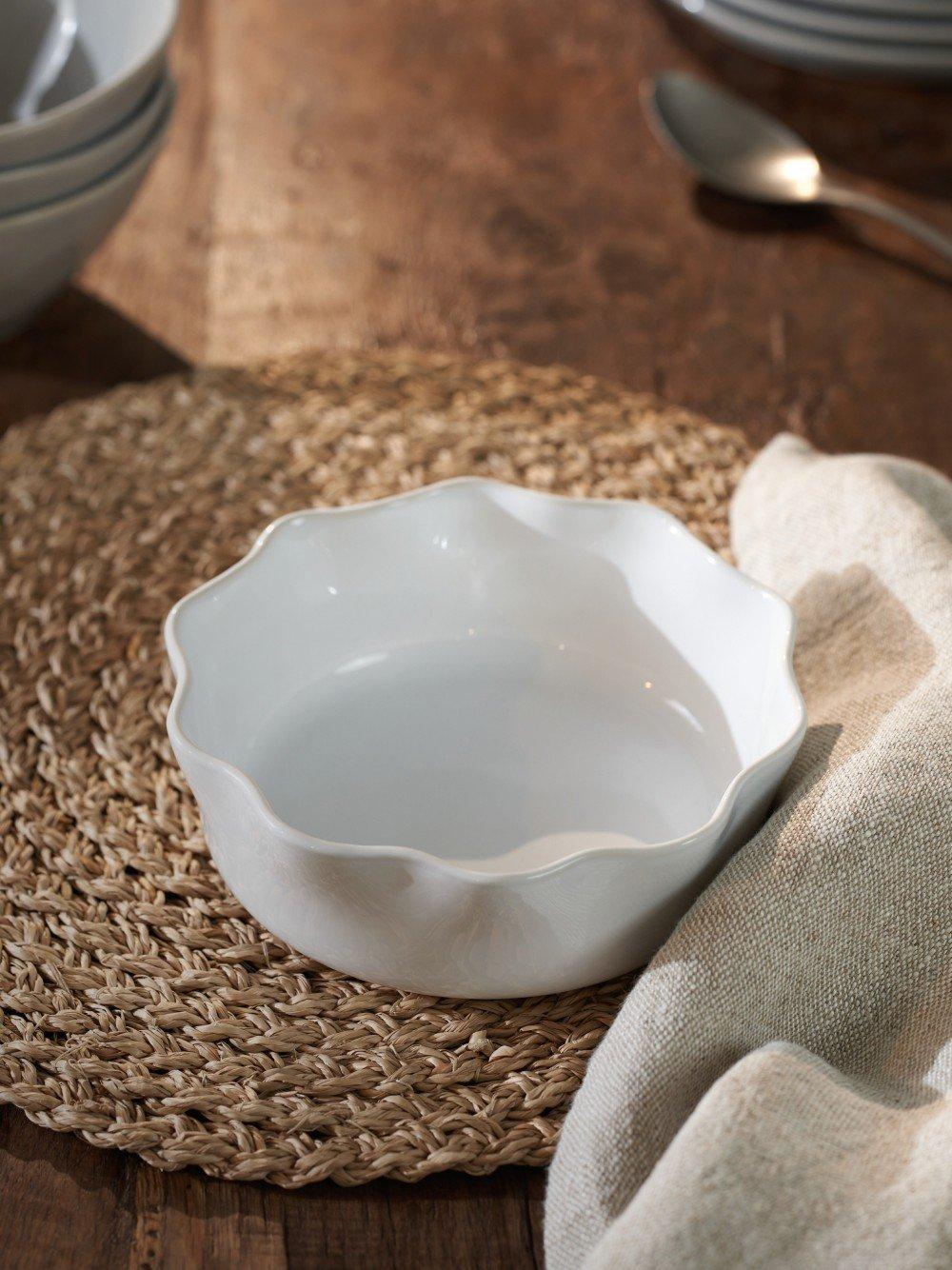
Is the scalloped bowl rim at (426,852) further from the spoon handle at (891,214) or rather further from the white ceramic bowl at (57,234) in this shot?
the spoon handle at (891,214)

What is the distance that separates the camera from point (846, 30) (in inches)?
33.8

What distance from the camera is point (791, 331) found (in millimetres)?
777

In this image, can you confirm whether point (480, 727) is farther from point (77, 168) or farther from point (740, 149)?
point (740, 149)

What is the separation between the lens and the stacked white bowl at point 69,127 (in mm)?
605

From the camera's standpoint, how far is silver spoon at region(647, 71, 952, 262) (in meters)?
0.83

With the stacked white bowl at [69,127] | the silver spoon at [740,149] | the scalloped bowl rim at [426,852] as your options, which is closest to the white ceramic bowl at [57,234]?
the stacked white bowl at [69,127]

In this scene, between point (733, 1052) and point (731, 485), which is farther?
point (731, 485)

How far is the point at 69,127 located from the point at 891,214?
0.46 meters

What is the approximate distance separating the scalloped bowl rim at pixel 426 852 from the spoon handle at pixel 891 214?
15.3 inches

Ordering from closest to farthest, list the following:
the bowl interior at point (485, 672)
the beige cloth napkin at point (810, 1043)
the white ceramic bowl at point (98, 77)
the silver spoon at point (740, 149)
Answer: the beige cloth napkin at point (810, 1043)
the bowl interior at point (485, 672)
the white ceramic bowl at point (98, 77)
the silver spoon at point (740, 149)

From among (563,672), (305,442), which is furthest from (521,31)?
(563,672)

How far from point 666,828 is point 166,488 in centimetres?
28

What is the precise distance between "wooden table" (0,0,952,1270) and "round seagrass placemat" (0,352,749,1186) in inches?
3.1

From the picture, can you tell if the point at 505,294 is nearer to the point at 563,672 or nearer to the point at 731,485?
the point at 731,485
